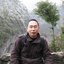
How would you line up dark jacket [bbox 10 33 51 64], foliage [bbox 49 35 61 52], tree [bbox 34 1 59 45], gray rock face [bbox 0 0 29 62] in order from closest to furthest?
dark jacket [bbox 10 33 51 64] → foliage [bbox 49 35 61 52] → tree [bbox 34 1 59 45] → gray rock face [bbox 0 0 29 62]

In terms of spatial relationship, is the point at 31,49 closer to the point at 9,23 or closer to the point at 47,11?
the point at 47,11

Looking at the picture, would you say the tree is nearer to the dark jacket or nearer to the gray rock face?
the dark jacket

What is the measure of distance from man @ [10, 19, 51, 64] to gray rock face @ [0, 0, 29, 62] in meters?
15.1

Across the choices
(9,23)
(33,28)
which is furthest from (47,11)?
(9,23)

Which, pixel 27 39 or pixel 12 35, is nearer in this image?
pixel 27 39

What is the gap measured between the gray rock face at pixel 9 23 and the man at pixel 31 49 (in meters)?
15.1

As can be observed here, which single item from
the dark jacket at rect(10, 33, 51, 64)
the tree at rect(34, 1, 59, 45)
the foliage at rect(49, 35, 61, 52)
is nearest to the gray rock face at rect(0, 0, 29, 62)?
the foliage at rect(49, 35, 61, 52)

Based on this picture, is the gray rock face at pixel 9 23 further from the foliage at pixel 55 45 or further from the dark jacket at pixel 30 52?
the dark jacket at pixel 30 52

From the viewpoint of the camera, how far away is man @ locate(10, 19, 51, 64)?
225cm

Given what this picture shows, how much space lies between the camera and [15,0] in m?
26.5

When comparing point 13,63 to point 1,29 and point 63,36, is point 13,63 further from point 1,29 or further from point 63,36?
point 1,29

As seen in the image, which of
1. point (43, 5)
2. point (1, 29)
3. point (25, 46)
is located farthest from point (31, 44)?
point (1, 29)

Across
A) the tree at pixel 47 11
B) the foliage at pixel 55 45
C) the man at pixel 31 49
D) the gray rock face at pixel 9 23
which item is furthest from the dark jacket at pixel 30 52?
the gray rock face at pixel 9 23

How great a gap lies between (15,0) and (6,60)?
75.2ft
